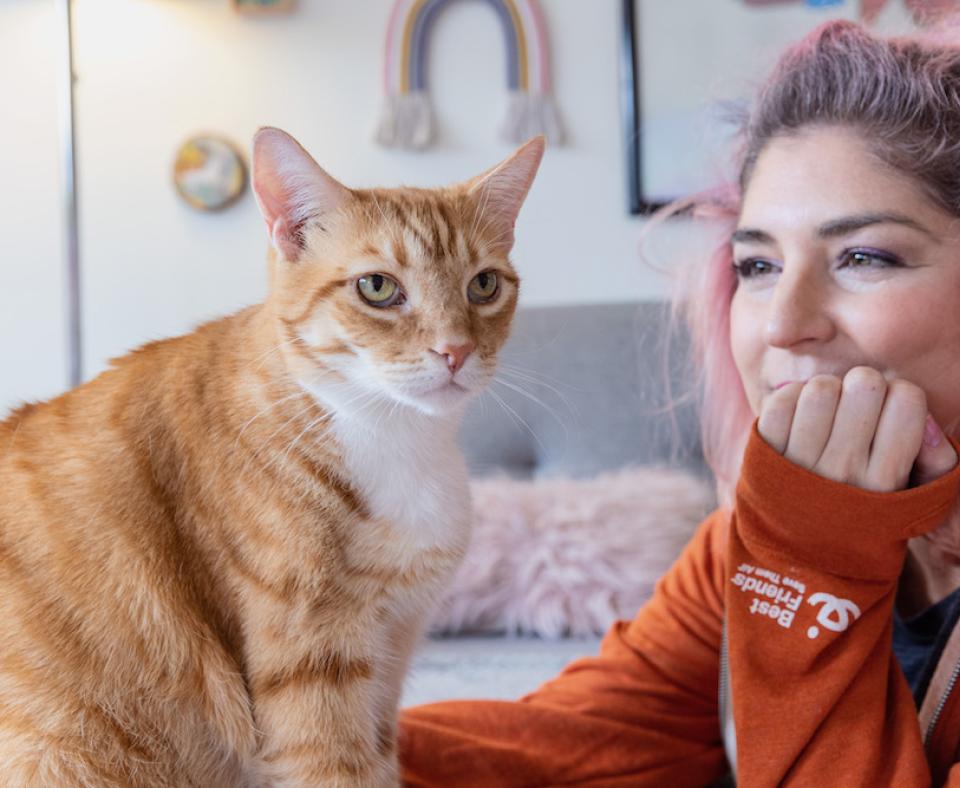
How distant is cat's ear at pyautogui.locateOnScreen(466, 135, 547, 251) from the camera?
1057 mm

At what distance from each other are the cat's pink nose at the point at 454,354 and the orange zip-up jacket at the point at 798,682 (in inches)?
11.3

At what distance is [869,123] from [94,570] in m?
0.86

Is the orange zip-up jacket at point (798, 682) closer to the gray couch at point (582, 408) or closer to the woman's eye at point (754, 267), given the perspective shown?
the woman's eye at point (754, 267)

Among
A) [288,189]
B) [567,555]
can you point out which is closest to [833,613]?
[288,189]

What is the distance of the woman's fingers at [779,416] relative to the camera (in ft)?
3.00

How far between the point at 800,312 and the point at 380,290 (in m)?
0.41

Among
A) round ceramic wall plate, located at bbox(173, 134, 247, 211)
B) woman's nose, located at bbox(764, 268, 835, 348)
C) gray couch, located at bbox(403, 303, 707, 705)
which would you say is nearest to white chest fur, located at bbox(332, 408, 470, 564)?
woman's nose, located at bbox(764, 268, 835, 348)

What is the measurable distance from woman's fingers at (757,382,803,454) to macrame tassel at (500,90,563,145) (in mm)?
1718

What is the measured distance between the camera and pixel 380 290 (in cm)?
97

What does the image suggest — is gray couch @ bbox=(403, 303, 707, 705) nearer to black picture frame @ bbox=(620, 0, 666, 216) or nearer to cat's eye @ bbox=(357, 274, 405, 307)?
black picture frame @ bbox=(620, 0, 666, 216)

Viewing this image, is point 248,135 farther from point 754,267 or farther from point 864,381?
point 864,381

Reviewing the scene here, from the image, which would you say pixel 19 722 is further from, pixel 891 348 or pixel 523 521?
pixel 523 521

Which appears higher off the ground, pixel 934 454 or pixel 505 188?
pixel 505 188

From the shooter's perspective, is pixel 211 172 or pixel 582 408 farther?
pixel 211 172
